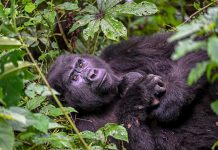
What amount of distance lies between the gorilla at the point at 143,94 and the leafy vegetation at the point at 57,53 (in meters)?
0.16

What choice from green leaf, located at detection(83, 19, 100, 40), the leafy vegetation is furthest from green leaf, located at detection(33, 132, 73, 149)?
green leaf, located at detection(83, 19, 100, 40)

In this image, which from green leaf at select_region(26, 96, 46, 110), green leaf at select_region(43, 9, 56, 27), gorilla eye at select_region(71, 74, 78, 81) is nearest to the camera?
green leaf at select_region(26, 96, 46, 110)

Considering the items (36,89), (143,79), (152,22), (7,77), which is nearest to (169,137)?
(143,79)

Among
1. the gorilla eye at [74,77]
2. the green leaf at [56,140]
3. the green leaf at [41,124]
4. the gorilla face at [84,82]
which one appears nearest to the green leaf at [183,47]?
the green leaf at [41,124]

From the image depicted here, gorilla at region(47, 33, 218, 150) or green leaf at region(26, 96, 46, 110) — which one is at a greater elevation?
green leaf at region(26, 96, 46, 110)

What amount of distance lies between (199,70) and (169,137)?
1.72 meters

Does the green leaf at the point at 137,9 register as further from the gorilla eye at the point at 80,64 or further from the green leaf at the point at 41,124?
the green leaf at the point at 41,124

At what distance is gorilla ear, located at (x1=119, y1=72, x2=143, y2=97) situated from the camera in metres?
3.30

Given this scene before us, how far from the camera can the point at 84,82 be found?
3.27 m

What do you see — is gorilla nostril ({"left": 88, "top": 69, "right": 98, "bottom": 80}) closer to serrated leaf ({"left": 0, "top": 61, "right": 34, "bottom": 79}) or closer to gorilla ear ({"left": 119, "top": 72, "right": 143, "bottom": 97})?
gorilla ear ({"left": 119, "top": 72, "right": 143, "bottom": 97})

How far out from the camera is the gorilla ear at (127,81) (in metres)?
3.30

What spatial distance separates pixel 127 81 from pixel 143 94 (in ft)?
1.07

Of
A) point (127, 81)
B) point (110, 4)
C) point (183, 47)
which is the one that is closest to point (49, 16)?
point (110, 4)

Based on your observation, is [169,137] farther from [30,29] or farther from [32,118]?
[30,29]
